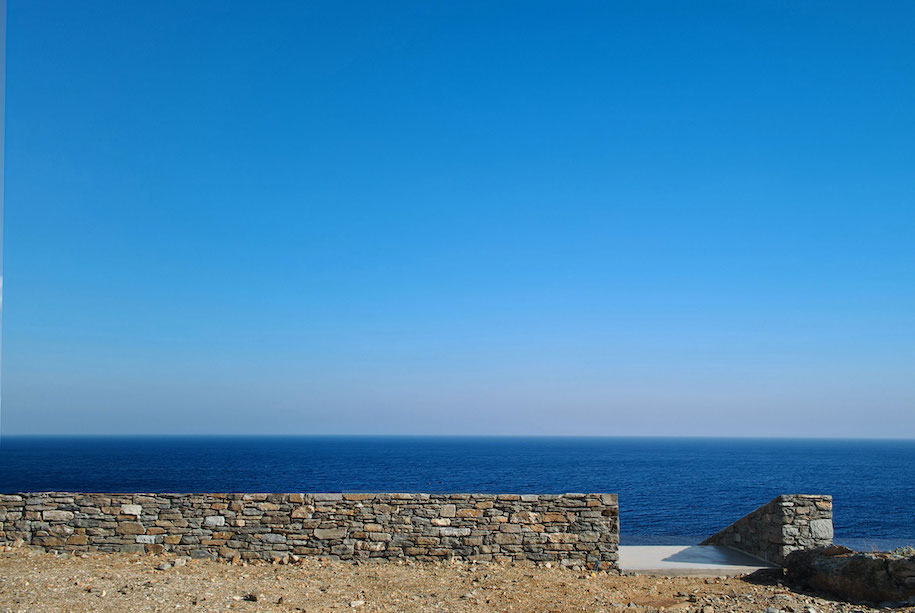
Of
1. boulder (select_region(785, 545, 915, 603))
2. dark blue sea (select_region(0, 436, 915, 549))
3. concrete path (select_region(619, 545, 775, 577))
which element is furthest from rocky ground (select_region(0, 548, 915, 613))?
dark blue sea (select_region(0, 436, 915, 549))

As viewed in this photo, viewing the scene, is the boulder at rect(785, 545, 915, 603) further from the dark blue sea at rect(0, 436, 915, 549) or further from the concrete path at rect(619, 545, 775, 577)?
the dark blue sea at rect(0, 436, 915, 549)

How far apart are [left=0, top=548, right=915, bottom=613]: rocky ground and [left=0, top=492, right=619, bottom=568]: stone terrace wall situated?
32 cm

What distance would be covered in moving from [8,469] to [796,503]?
118 m

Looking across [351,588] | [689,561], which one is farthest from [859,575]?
[351,588]

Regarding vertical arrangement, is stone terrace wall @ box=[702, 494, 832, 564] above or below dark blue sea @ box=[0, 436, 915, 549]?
above

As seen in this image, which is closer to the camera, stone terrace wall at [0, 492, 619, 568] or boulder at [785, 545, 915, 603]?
boulder at [785, 545, 915, 603]

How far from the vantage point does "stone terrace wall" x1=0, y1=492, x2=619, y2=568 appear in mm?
12625

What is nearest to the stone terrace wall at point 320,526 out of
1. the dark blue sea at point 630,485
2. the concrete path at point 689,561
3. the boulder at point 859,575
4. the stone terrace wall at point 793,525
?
the concrete path at point 689,561

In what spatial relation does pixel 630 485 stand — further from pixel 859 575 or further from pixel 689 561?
pixel 859 575

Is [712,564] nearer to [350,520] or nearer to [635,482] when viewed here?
[350,520]

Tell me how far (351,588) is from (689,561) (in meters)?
7.05

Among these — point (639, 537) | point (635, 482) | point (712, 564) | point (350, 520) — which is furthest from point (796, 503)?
point (635, 482)

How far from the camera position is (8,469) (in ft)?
326

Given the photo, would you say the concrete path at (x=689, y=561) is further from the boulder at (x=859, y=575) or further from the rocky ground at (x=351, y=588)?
the boulder at (x=859, y=575)
